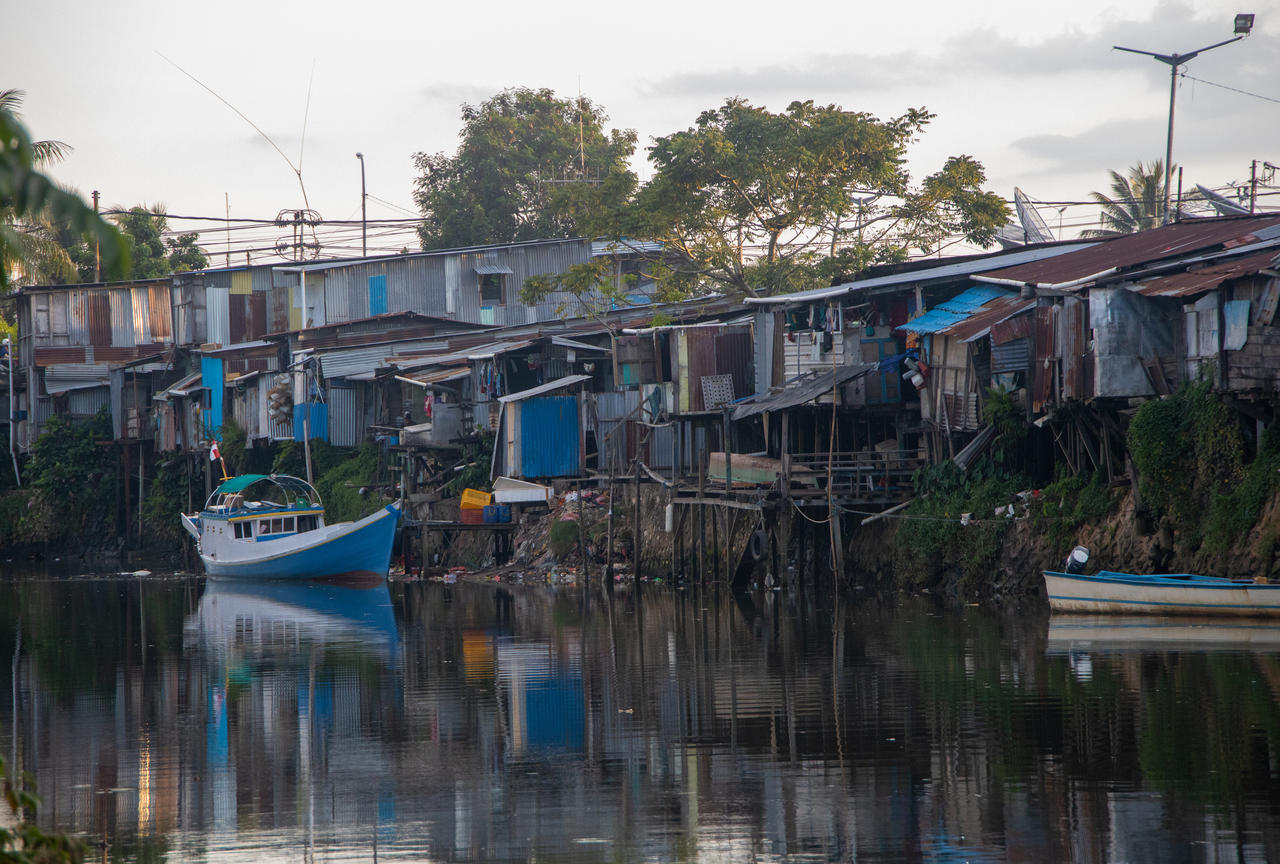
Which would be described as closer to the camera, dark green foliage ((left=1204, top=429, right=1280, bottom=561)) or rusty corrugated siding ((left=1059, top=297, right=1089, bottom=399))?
dark green foliage ((left=1204, top=429, right=1280, bottom=561))

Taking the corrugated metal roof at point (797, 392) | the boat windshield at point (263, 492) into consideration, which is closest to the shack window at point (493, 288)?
the boat windshield at point (263, 492)

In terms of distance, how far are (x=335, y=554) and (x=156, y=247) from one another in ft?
87.0

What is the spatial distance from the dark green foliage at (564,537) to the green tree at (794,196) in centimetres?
733

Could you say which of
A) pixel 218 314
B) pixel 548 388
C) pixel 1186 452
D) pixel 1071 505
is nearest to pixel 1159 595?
pixel 1186 452

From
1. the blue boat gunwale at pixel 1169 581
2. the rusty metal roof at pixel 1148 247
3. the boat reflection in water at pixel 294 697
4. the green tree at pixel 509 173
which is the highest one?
the green tree at pixel 509 173

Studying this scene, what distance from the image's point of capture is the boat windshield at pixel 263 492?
137ft

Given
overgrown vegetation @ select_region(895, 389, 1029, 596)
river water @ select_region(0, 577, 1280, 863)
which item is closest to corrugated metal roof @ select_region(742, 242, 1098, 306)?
overgrown vegetation @ select_region(895, 389, 1029, 596)

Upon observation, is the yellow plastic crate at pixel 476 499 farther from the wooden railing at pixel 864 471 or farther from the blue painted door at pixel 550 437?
the wooden railing at pixel 864 471

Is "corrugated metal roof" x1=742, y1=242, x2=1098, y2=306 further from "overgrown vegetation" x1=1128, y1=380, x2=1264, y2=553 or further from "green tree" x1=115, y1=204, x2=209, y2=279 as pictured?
"green tree" x1=115, y1=204, x2=209, y2=279

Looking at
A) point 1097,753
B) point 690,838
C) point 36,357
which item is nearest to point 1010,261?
point 1097,753

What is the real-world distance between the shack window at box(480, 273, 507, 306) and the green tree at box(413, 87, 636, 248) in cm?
689

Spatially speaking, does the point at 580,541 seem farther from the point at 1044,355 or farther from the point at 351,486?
the point at 1044,355

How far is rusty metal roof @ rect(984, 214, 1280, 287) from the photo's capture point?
26.2 meters

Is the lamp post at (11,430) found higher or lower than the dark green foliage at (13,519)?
higher
